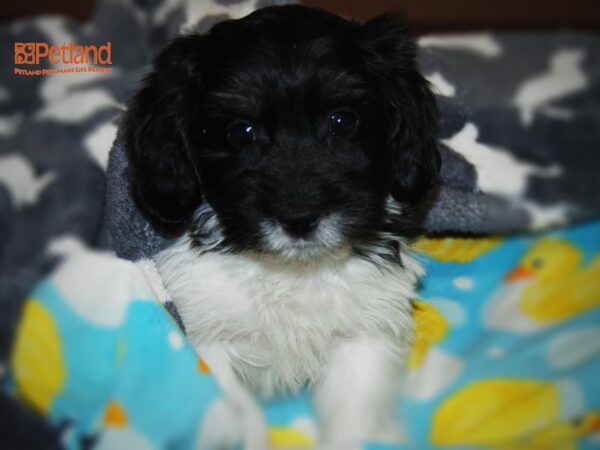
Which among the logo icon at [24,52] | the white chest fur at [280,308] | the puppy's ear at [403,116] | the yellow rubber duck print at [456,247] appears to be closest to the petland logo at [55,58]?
the logo icon at [24,52]

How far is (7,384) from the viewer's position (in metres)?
1.31

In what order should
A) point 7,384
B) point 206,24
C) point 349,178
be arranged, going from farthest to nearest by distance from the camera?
point 206,24, point 349,178, point 7,384

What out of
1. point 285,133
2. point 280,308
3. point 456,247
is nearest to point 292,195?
point 285,133

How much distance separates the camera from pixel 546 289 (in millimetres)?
1755

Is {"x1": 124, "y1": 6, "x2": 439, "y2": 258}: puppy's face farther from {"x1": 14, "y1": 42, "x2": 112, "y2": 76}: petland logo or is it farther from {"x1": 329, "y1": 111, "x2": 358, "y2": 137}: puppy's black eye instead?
{"x1": 14, "y1": 42, "x2": 112, "y2": 76}: petland logo

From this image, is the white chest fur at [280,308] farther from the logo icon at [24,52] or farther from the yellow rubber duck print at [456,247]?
the logo icon at [24,52]

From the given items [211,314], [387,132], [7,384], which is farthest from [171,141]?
[7,384]

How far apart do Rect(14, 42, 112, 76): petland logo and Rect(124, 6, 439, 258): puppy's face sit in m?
0.74

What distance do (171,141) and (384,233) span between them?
1.96ft

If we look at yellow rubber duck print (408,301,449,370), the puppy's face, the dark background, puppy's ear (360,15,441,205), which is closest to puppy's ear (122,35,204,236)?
the puppy's face

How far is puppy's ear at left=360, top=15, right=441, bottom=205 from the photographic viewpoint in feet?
5.54

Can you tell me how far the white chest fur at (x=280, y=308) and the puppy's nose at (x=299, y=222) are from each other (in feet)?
0.88

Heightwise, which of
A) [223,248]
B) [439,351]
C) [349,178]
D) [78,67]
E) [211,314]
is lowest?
[439,351]

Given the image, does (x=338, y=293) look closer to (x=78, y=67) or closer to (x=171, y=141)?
(x=171, y=141)
